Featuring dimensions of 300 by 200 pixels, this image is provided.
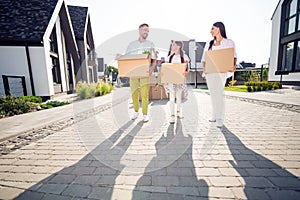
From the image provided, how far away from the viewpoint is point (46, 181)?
1507 mm

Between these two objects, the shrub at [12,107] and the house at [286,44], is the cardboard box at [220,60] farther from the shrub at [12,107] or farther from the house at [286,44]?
→ the house at [286,44]

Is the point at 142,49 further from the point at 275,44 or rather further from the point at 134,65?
the point at 275,44

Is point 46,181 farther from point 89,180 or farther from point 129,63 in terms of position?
point 129,63

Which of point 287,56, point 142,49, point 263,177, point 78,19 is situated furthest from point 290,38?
point 78,19

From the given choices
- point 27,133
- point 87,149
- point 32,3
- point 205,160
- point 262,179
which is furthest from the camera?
point 32,3

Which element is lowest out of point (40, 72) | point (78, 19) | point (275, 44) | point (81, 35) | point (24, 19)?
point (40, 72)

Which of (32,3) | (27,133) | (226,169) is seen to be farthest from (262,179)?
(32,3)

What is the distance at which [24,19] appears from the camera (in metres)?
8.33

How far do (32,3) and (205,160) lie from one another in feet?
41.8

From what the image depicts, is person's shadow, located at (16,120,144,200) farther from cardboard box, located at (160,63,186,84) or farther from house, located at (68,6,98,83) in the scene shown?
house, located at (68,6,98,83)

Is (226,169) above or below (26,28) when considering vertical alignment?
below

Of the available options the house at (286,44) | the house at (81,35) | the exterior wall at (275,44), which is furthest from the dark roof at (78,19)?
the exterior wall at (275,44)

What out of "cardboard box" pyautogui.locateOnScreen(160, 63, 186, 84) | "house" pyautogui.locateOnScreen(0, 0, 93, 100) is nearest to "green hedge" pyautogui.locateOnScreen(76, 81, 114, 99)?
"house" pyautogui.locateOnScreen(0, 0, 93, 100)

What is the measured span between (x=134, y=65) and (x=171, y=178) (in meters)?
2.13
